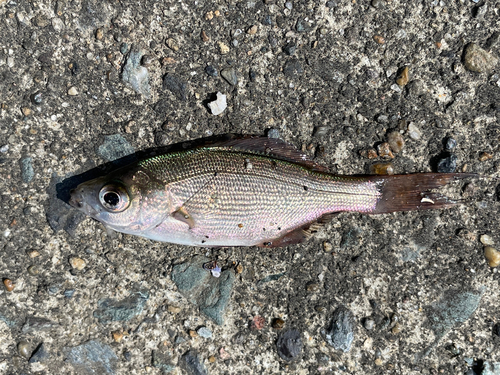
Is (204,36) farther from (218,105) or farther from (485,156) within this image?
(485,156)

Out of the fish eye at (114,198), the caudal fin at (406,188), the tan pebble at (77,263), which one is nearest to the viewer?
the fish eye at (114,198)

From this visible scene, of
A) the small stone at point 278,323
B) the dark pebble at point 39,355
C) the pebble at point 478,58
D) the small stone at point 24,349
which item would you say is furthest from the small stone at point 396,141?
the small stone at point 24,349

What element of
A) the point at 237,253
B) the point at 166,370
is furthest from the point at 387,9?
the point at 166,370

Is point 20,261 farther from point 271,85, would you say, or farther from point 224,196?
point 271,85

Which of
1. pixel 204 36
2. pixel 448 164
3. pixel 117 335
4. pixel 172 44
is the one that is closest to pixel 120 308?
pixel 117 335

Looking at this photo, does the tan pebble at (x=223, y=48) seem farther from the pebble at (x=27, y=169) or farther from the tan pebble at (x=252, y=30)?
the pebble at (x=27, y=169)

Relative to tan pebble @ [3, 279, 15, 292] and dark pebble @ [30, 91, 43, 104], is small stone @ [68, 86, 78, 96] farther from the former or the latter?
tan pebble @ [3, 279, 15, 292]
